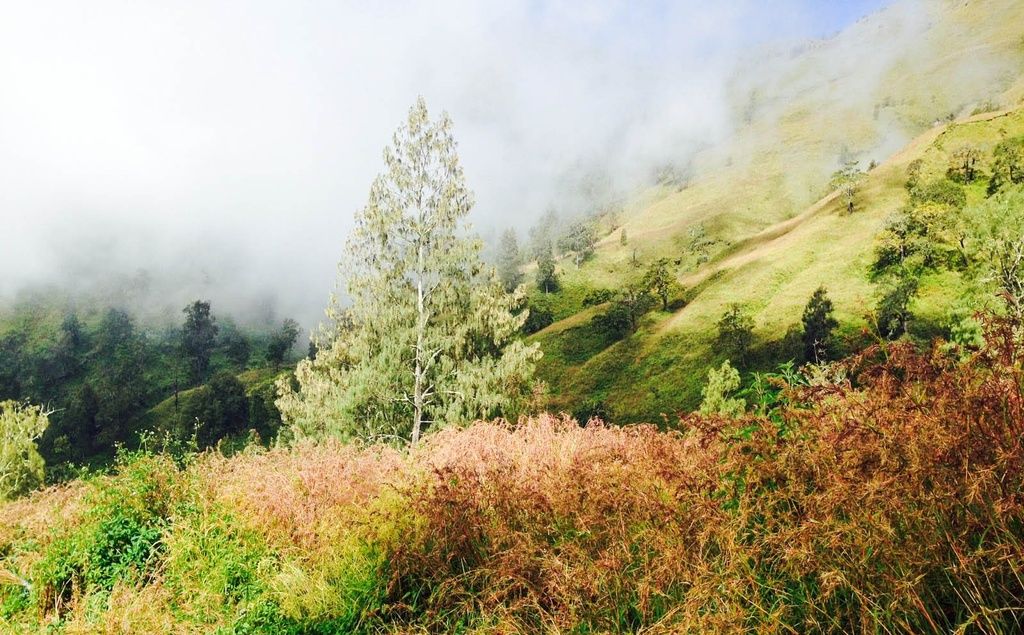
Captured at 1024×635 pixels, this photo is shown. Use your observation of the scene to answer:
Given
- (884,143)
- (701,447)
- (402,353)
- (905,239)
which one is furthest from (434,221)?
(884,143)

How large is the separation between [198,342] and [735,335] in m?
154

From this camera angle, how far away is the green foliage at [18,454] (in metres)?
32.4

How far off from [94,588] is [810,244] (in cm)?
8443

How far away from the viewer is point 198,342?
153375 mm

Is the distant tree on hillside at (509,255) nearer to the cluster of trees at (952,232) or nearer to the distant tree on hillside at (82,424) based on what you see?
the cluster of trees at (952,232)

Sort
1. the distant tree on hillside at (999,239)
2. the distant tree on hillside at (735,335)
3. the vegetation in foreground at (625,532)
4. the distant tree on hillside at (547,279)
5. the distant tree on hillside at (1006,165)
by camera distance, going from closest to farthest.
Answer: the vegetation in foreground at (625,532) < the distant tree on hillside at (999,239) < the distant tree on hillside at (735,335) < the distant tree on hillside at (1006,165) < the distant tree on hillside at (547,279)

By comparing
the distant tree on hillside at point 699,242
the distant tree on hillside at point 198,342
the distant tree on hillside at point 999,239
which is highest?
the distant tree on hillside at point 198,342

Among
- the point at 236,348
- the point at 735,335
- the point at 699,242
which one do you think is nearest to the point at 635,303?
the point at 735,335

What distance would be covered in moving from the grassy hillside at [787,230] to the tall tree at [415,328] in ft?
35.7

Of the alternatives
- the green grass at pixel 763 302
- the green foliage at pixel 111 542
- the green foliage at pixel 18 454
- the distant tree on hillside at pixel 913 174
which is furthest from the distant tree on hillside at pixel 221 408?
the distant tree on hillside at pixel 913 174

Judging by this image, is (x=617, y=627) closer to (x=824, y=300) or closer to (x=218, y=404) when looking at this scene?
(x=824, y=300)

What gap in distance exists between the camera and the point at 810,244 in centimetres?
7375

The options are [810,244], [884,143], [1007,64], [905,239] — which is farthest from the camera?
[884,143]

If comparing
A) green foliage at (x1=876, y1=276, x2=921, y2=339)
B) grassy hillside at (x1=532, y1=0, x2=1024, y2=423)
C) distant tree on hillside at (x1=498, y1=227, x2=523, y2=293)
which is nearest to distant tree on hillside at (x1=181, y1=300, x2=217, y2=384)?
distant tree on hillside at (x1=498, y1=227, x2=523, y2=293)
